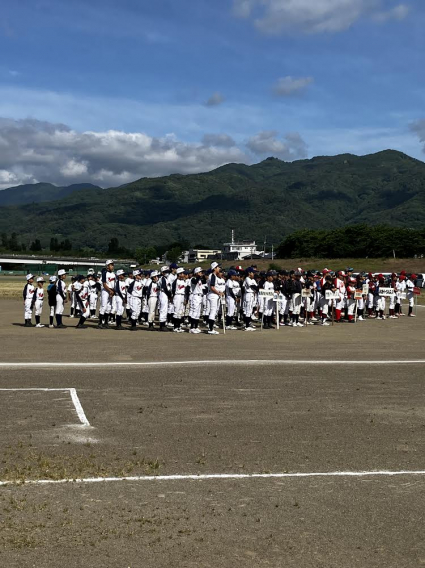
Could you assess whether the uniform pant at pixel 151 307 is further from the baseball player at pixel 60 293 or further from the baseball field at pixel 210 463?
the baseball field at pixel 210 463

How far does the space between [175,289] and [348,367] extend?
9167 mm

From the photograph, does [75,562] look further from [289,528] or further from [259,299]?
[259,299]

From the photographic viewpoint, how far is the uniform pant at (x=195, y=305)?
22266 mm

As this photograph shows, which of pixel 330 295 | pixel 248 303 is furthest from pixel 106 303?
pixel 330 295

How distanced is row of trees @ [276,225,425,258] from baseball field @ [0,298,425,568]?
96.8 meters

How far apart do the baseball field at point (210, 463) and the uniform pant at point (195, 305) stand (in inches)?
249

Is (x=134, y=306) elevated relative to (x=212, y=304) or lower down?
lower down

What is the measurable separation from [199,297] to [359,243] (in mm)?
99072

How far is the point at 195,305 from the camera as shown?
22.4m

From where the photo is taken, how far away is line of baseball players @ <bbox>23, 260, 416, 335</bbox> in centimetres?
2297

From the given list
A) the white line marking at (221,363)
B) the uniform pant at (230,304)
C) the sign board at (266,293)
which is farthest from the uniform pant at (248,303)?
the white line marking at (221,363)

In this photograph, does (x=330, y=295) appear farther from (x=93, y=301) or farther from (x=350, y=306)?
(x=93, y=301)

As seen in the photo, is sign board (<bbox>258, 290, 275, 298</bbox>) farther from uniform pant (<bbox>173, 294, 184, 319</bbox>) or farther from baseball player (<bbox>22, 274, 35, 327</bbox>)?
baseball player (<bbox>22, 274, 35, 327</bbox>)

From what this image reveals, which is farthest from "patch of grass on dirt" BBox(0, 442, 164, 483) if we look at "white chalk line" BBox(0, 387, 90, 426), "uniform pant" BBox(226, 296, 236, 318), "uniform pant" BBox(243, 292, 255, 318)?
"uniform pant" BBox(226, 296, 236, 318)
